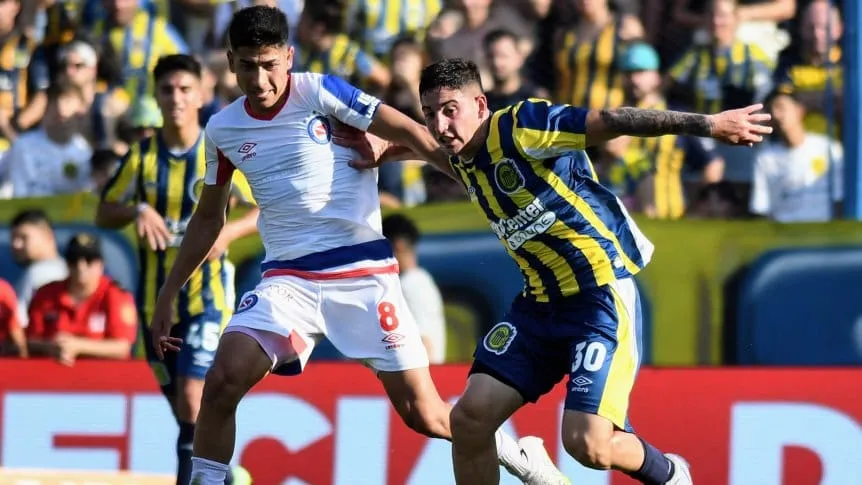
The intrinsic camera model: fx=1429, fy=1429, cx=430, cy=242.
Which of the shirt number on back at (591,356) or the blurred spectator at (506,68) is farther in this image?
the blurred spectator at (506,68)

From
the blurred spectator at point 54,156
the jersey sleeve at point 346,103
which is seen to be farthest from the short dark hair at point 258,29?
the blurred spectator at point 54,156

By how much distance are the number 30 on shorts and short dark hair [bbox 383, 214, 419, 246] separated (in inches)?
94.7

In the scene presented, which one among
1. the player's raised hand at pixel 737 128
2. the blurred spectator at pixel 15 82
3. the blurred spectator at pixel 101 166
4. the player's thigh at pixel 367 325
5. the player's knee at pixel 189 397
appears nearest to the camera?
the player's raised hand at pixel 737 128

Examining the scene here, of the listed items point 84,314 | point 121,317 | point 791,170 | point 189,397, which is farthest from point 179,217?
point 791,170

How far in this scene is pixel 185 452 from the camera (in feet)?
23.3

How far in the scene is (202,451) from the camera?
18.7 feet

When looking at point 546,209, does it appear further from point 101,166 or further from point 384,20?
point 101,166

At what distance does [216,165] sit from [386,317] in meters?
0.95

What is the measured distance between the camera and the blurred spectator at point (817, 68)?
830cm

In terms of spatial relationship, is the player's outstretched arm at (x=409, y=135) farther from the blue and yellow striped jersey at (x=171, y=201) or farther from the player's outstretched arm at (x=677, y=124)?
the blue and yellow striped jersey at (x=171, y=201)

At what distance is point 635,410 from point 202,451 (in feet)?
8.78

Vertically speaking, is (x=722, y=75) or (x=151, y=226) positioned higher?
(x=722, y=75)

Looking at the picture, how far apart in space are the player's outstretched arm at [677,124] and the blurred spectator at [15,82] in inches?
219

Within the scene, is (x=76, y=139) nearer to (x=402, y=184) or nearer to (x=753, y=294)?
(x=402, y=184)
